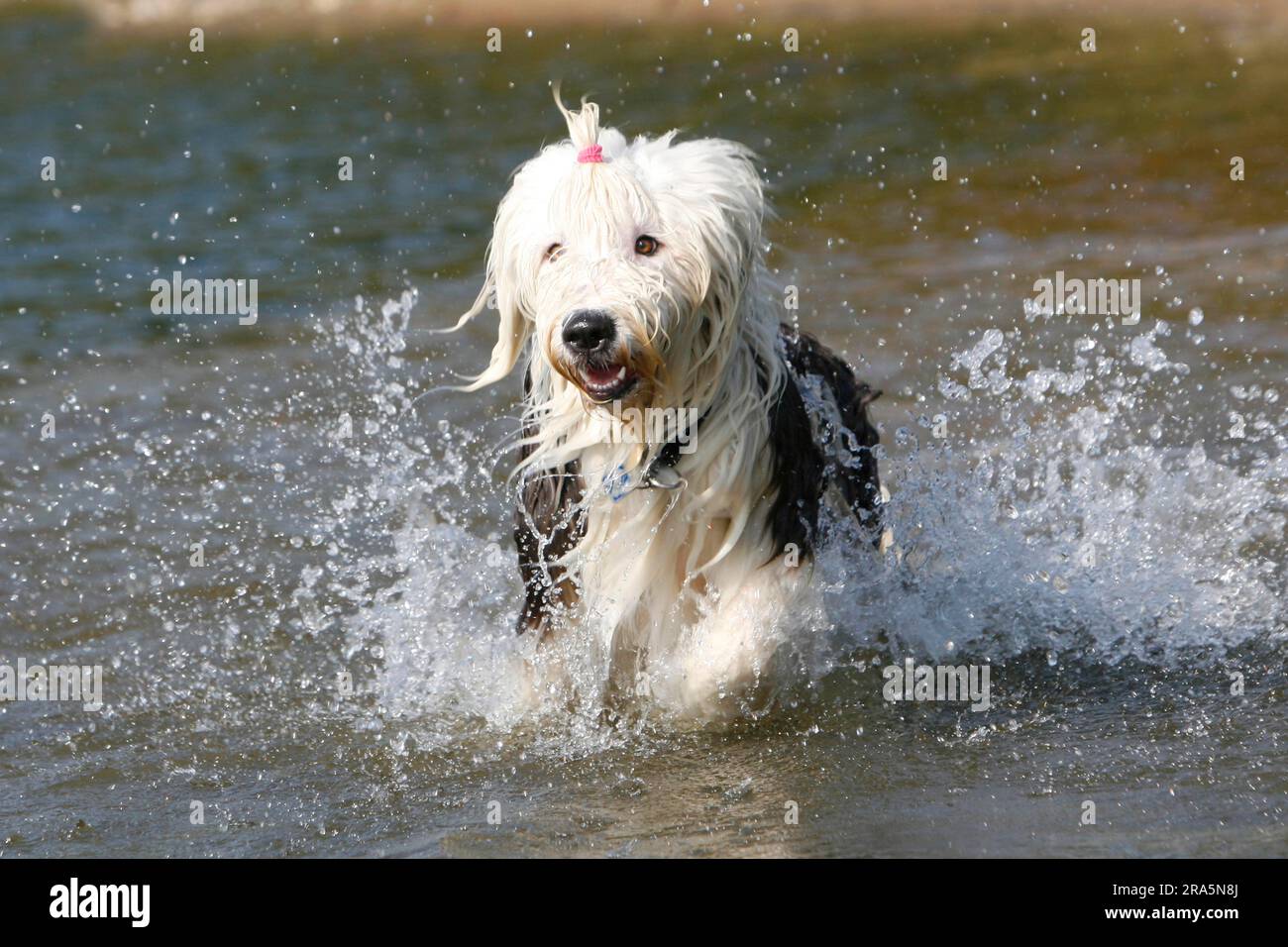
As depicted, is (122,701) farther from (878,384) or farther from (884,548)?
(878,384)

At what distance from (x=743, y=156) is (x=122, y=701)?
109 inches

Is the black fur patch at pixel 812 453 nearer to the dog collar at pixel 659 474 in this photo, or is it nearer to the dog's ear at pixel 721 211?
the dog collar at pixel 659 474

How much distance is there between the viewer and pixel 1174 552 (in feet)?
19.7

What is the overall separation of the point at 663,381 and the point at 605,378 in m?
0.21

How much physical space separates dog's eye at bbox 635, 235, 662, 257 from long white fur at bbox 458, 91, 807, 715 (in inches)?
0.6

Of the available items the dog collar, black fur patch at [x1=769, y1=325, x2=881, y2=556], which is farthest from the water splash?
the dog collar

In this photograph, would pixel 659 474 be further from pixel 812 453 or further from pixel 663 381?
pixel 812 453

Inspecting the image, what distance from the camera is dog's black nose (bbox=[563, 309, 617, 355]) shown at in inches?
169

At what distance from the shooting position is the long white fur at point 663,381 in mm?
4414

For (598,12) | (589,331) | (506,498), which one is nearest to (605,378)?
(589,331)

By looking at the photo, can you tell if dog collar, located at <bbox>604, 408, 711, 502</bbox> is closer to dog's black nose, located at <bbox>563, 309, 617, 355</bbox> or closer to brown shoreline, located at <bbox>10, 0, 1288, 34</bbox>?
dog's black nose, located at <bbox>563, 309, 617, 355</bbox>

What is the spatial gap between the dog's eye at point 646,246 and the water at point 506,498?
4.02 feet

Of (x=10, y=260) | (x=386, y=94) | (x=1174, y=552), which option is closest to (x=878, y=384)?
(x=1174, y=552)

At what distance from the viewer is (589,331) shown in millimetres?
4289
